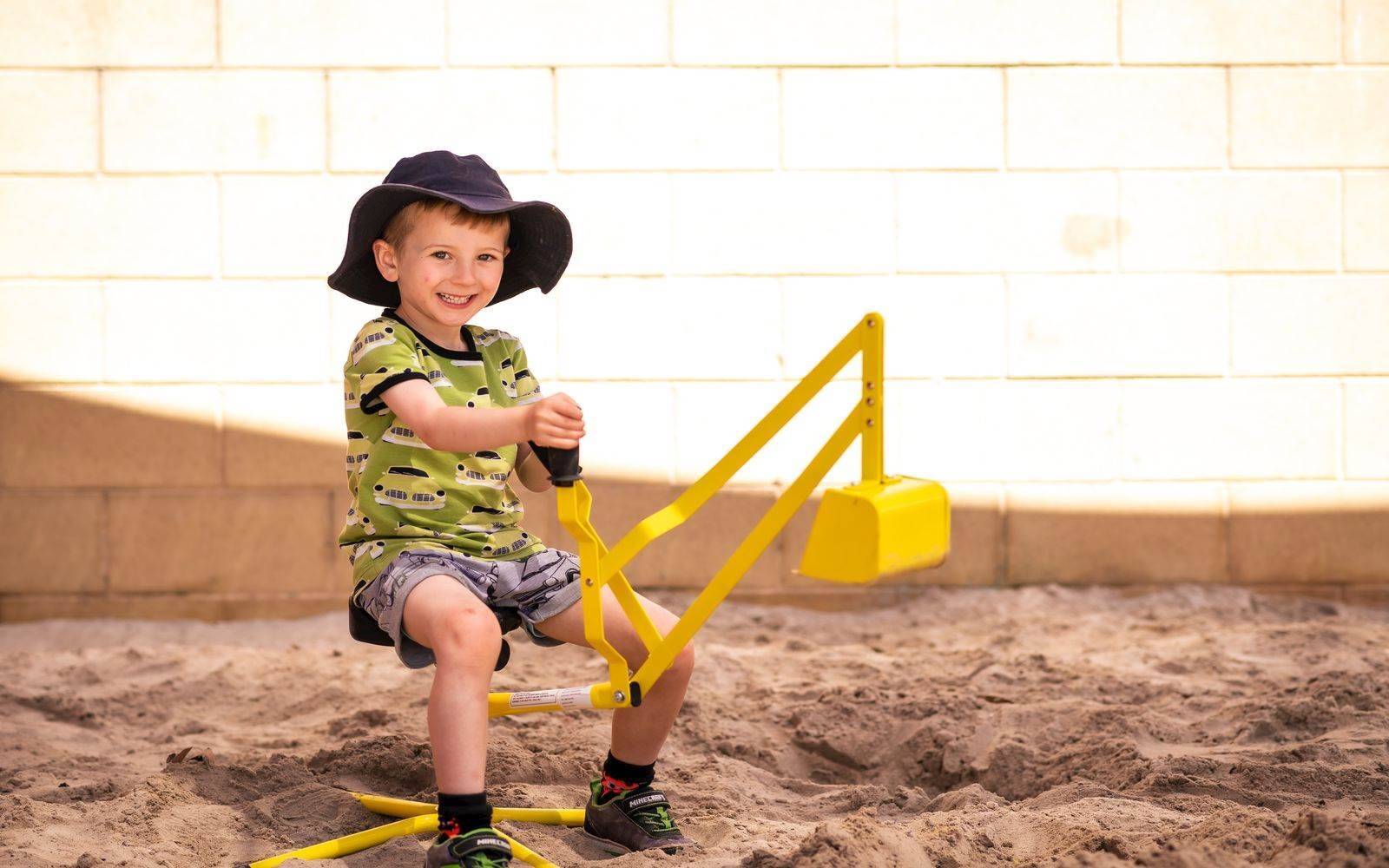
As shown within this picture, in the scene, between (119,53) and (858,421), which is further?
(119,53)

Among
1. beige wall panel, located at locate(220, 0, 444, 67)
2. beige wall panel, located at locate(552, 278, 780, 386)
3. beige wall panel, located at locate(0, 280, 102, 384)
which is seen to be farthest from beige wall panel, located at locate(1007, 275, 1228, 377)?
beige wall panel, located at locate(0, 280, 102, 384)

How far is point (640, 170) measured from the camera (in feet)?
11.6

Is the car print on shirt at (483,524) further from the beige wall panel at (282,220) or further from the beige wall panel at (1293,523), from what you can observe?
the beige wall panel at (1293,523)

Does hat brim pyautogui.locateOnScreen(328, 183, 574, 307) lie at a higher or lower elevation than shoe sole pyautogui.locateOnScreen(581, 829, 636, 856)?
higher

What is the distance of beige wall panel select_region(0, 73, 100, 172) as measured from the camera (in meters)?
3.46

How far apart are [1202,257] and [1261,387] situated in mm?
391

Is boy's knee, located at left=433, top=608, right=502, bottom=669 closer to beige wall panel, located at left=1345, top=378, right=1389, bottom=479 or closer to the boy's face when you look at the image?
the boy's face

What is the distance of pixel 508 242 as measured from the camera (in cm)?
213

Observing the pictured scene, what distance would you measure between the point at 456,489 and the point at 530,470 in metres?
0.17

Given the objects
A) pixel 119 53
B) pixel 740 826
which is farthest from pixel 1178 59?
pixel 119 53

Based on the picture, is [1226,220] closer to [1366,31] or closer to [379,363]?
[1366,31]

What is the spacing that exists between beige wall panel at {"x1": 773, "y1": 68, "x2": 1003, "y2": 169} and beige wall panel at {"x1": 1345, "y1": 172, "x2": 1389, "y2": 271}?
38.2 inches

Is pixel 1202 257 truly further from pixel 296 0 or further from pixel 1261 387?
pixel 296 0

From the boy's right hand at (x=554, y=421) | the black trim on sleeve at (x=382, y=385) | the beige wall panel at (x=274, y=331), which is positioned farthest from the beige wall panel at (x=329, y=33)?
the boy's right hand at (x=554, y=421)
